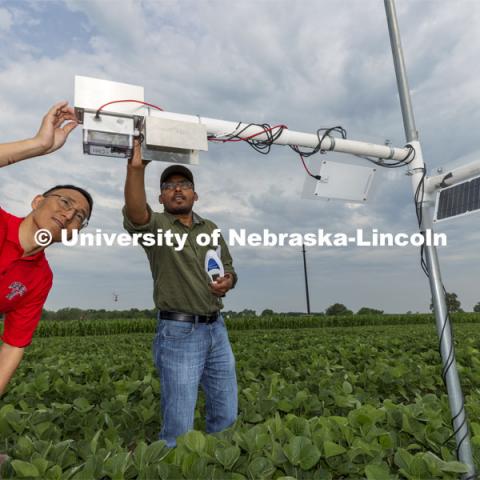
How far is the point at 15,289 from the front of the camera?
2.85 metres

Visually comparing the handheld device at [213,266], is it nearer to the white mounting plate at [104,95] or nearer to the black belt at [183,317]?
the black belt at [183,317]

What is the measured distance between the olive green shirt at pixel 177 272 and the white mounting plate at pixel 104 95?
0.70m

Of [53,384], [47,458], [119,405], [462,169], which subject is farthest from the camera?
[53,384]

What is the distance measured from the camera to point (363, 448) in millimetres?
2611

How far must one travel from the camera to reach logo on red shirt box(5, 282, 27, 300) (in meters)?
2.83

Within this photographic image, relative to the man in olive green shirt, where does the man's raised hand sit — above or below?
above

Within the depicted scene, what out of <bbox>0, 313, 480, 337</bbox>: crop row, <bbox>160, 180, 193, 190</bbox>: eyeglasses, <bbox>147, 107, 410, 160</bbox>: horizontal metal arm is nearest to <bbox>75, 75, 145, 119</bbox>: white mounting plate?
<bbox>147, 107, 410, 160</bbox>: horizontal metal arm

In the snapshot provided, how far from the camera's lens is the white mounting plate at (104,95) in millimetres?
2744

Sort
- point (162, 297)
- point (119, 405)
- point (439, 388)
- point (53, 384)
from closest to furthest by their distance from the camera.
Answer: point (162, 297) → point (119, 405) → point (53, 384) → point (439, 388)

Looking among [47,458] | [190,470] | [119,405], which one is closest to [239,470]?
[190,470]

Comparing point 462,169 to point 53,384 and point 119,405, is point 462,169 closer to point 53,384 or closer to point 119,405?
point 119,405

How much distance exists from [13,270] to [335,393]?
332cm

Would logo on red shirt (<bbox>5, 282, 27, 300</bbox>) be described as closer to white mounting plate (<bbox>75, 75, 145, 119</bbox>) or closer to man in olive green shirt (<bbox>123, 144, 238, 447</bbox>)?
man in olive green shirt (<bbox>123, 144, 238, 447</bbox>)

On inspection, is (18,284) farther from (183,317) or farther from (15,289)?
(183,317)
